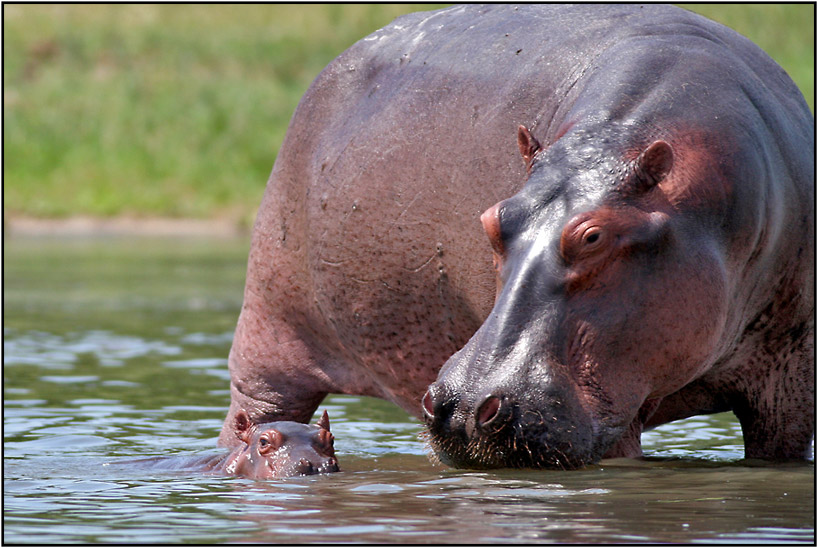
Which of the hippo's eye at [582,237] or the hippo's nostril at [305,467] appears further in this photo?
the hippo's nostril at [305,467]

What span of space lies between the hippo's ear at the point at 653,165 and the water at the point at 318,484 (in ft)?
3.06

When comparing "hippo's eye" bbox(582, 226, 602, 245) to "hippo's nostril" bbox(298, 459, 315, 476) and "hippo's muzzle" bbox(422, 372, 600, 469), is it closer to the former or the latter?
"hippo's muzzle" bbox(422, 372, 600, 469)

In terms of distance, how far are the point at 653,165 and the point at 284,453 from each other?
5.89 feet

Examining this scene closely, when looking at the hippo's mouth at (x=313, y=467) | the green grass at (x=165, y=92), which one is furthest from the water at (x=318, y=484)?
the green grass at (x=165, y=92)

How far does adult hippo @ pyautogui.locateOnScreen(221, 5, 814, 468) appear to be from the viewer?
4.54m

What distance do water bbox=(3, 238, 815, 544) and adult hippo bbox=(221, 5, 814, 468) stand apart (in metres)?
0.23

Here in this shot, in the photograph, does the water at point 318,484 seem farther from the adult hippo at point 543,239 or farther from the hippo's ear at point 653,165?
the hippo's ear at point 653,165

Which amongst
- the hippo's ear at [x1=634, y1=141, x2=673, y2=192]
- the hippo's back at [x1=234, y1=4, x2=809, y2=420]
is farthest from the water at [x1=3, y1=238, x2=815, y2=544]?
the hippo's ear at [x1=634, y1=141, x2=673, y2=192]

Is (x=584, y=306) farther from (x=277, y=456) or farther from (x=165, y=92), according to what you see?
(x=165, y=92)

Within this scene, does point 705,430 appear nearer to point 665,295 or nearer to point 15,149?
point 665,295

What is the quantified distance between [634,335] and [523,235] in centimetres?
44

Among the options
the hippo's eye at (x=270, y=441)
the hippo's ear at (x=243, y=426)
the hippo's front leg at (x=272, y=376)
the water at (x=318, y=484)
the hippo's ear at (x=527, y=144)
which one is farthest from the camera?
the hippo's front leg at (x=272, y=376)

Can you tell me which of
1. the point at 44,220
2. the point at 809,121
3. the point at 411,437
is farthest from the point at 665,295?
the point at 44,220

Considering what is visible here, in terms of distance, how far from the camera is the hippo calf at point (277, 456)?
5.56 metres
